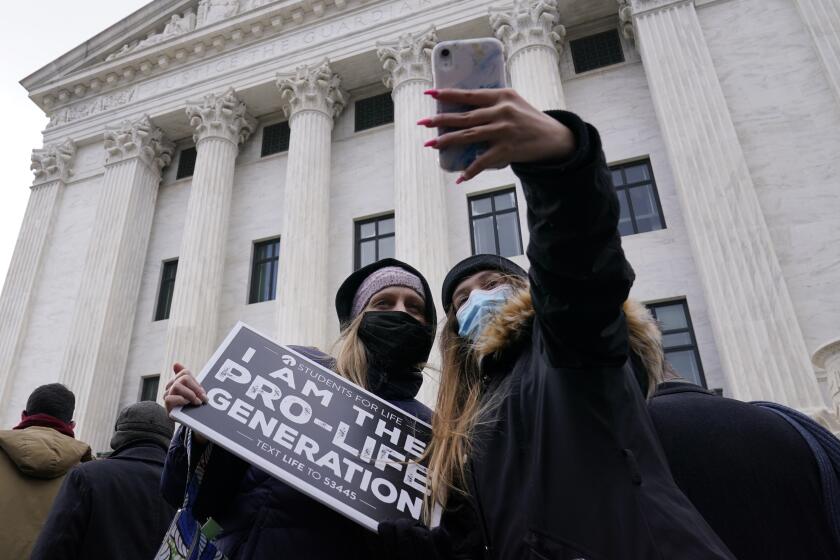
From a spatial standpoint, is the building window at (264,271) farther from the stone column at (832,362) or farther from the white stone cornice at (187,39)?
the stone column at (832,362)

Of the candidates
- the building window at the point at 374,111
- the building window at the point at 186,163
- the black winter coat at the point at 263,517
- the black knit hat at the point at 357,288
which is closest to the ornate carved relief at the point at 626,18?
the building window at the point at 374,111

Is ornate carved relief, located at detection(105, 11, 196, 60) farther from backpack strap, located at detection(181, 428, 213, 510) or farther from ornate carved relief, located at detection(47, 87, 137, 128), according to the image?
backpack strap, located at detection(181, 428, 213, 510)

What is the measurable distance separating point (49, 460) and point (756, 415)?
13.6 ft

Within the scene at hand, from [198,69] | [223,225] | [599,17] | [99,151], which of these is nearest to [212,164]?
[223,225]

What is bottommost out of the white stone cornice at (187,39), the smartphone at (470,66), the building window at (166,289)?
the smartphone at (470,66)

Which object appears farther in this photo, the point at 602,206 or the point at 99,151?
the point at 99,151

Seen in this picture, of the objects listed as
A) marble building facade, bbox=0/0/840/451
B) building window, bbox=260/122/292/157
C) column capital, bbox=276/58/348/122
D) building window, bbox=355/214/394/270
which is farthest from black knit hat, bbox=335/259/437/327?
building window, bbox=260/122/292/157

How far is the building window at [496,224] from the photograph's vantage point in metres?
13.6

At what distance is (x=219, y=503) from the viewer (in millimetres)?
2115

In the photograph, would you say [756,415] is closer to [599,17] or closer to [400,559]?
[400,559]

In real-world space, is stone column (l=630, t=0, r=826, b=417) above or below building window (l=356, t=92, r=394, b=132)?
below

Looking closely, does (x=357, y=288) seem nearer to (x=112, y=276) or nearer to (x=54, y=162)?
(x=112, y=276)

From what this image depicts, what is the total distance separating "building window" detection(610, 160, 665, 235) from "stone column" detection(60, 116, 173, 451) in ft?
45.3

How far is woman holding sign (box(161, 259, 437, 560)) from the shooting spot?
200 centimetres
